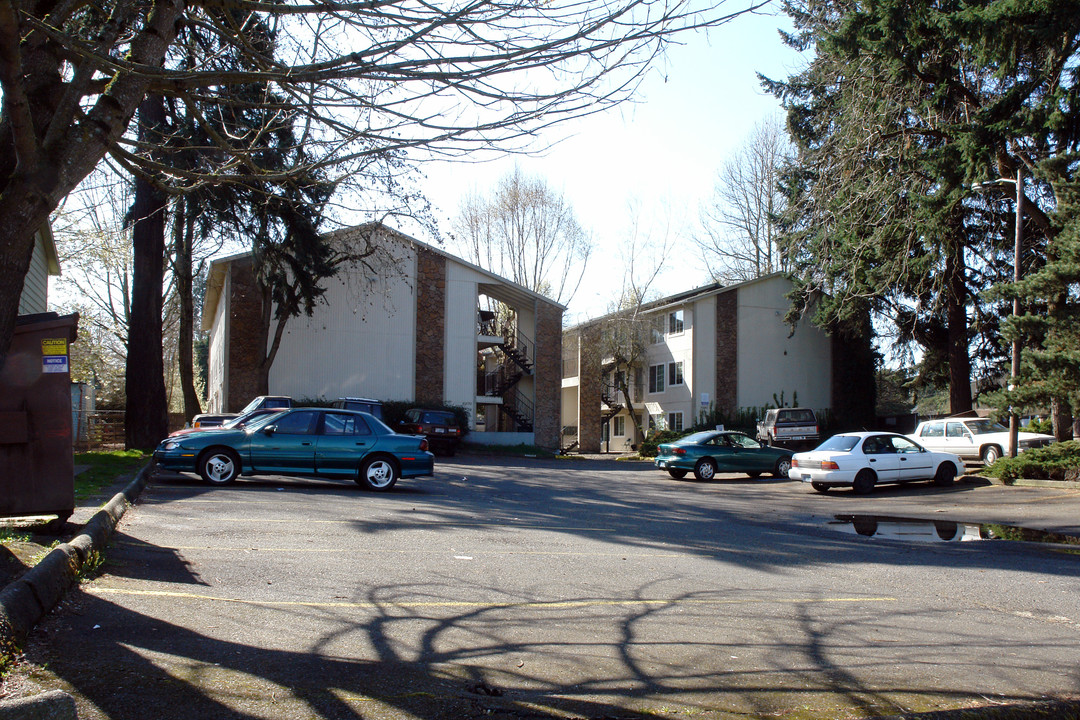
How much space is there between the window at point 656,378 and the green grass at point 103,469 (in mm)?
32415

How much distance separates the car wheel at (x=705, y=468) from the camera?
78.0ft

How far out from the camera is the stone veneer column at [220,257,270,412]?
33.2 metres

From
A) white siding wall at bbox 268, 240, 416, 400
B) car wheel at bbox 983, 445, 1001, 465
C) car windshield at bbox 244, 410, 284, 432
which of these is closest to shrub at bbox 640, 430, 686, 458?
white siding wall at bbox 268, 240, 416, 400

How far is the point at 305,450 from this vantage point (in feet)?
49.2

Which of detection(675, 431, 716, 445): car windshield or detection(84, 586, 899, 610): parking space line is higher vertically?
detection(675, 431, 716, 445): car windshield

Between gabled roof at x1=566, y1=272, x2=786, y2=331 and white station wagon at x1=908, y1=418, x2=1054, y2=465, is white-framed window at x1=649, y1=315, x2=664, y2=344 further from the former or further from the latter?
white station wagon at x1=908, y1=418, x2=1054, y2=465

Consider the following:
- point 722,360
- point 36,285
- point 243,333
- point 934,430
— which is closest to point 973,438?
point 934,430

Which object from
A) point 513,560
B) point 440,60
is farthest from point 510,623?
point 440,60

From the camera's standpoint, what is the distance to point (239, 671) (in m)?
4.54

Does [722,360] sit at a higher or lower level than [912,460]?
higher

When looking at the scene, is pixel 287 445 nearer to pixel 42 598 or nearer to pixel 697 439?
pixel 42 598

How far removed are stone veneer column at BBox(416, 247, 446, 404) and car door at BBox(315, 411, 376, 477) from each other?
20.8 m

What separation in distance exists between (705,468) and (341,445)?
1222 cm

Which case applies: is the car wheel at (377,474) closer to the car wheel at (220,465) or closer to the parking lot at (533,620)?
the car wheel at (220,465)
